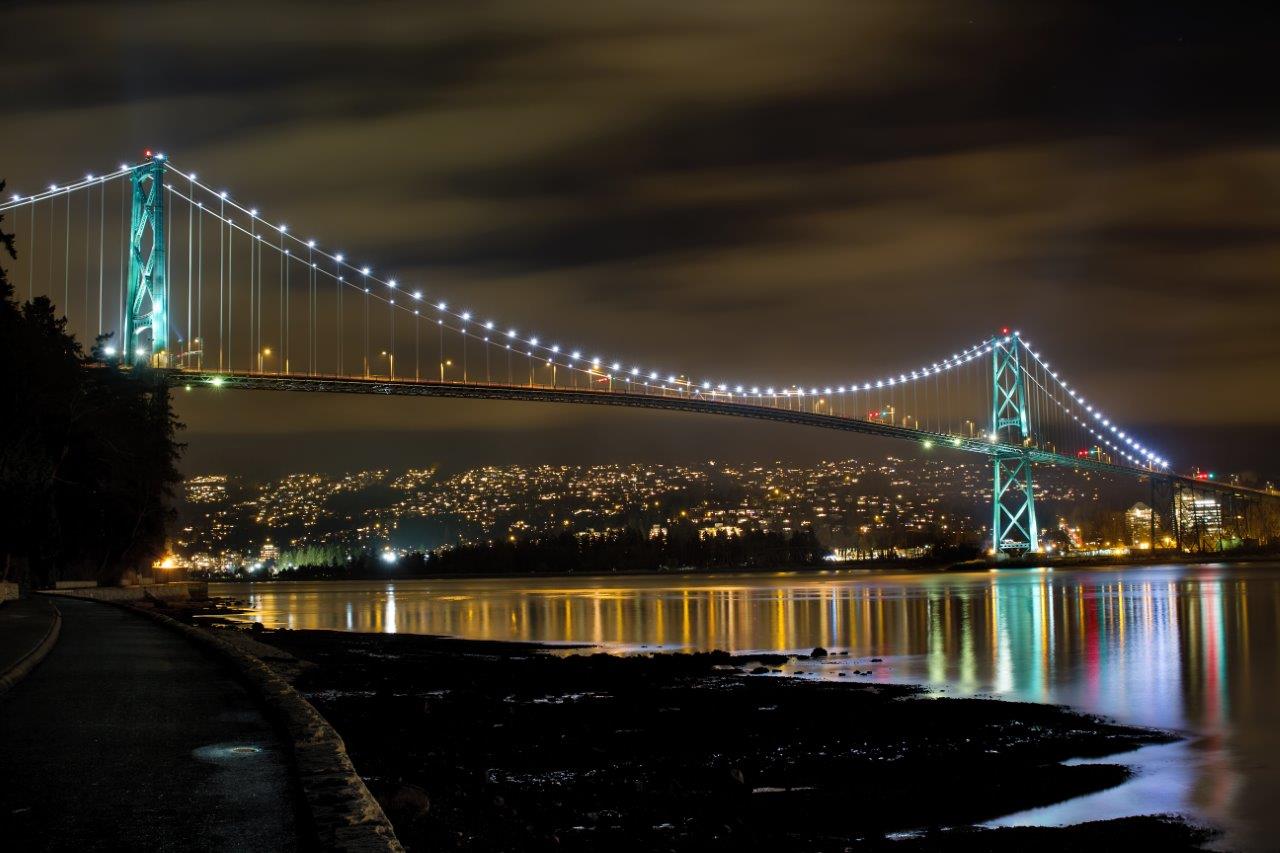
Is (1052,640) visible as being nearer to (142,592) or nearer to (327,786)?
(142,592)

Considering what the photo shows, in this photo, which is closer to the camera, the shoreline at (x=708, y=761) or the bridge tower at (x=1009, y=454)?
the shoreline at (x=708, y=761)

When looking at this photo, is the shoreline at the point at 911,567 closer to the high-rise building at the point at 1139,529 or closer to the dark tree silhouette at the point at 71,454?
the high-rise building at the point at 1139,529

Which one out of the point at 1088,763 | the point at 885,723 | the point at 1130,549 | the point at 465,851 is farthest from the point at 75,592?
the point at 1130,549

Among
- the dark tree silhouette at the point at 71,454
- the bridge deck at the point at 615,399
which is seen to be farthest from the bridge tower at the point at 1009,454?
the dark tree silhouette at the point at 71,454

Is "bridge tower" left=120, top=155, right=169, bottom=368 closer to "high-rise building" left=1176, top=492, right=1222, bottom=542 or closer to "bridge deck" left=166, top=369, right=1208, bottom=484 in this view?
"bridge deck" left=166, top=369, right=1208, bottom=484

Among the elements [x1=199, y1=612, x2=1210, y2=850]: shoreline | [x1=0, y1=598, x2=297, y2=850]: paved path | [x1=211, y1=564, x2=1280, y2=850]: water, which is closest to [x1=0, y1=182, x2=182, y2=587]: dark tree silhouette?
[x1=211, y1=564, x2=1280, y2=850]: water

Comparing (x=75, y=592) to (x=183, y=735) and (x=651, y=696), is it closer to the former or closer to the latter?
(x=651, y=696)
